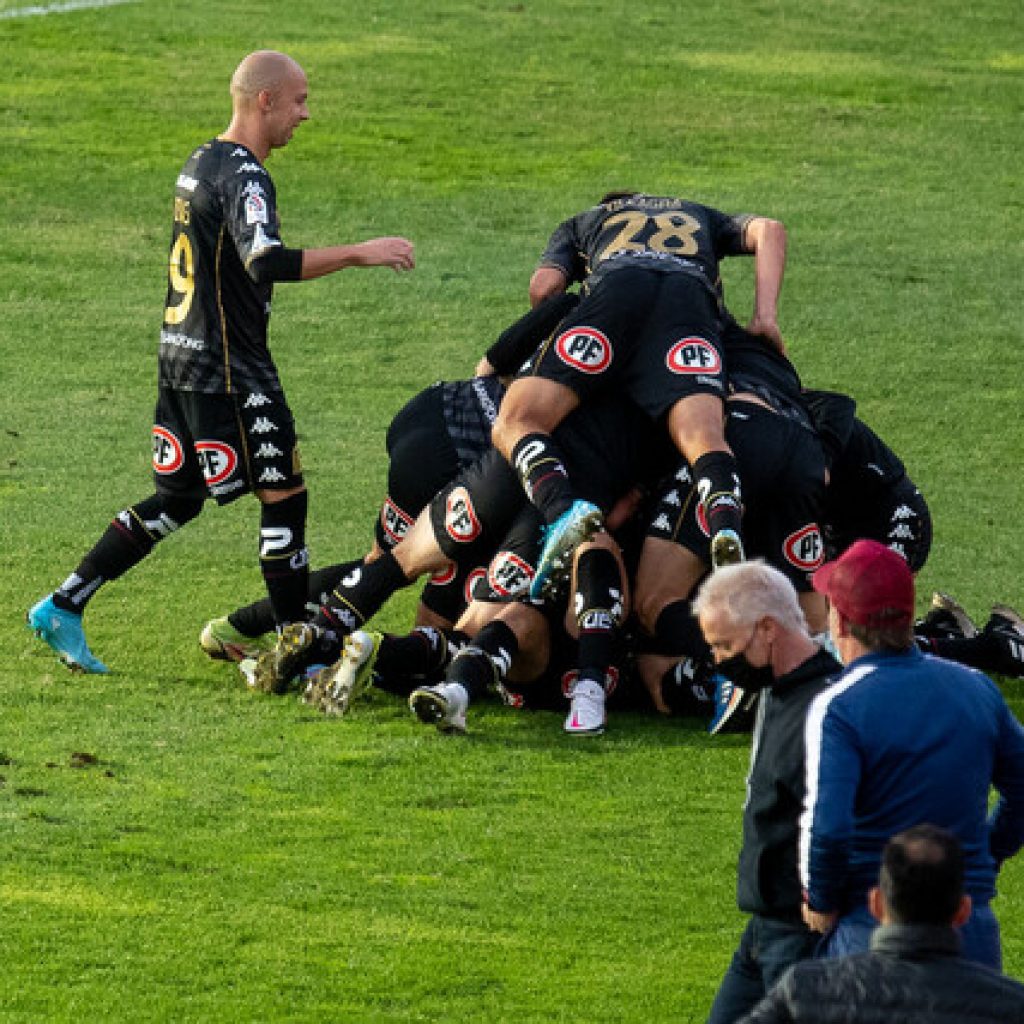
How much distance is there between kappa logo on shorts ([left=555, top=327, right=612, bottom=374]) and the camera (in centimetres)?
973

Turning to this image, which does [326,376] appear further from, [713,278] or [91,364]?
[713,278]

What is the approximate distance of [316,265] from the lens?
9008mm

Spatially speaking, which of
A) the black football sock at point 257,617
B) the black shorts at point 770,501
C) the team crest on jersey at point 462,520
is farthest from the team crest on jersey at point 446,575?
the black shorts at point 770,501

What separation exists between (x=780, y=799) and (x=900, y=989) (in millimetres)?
1085

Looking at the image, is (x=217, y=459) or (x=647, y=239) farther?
(x=647, y=239)

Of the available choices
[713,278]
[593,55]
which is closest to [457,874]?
[713,278]

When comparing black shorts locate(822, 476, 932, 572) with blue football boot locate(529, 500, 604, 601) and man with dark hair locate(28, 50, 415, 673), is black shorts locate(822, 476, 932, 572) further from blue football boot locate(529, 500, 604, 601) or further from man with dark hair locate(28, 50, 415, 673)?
man with dark hair locate(28, 50, 415, 673)

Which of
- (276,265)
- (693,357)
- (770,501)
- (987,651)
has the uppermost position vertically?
(276,265)

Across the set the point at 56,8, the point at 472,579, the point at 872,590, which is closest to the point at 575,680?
the point at 472,579

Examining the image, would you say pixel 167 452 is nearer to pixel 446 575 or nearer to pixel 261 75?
pixel 446 575

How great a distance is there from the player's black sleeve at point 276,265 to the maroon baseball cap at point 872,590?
12.9 feet

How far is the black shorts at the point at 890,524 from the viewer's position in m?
10.3

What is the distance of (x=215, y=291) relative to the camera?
9266 millimetres

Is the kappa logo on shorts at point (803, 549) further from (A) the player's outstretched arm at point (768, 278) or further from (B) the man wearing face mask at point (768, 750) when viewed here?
(B) the man wearing face mask at point (768, 750)
